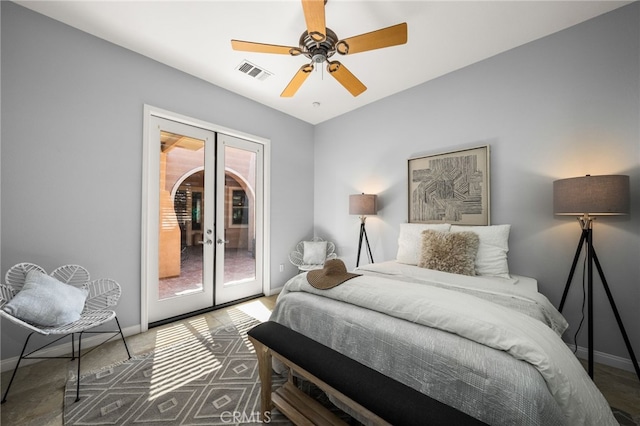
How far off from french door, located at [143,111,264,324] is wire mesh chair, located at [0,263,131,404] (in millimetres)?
362

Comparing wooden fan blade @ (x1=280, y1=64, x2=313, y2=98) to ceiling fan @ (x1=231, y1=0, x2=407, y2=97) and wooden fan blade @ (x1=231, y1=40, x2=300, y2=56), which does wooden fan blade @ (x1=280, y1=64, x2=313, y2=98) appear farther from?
wooden fan blade @ (x1=231, y1=40, x2=300, y2=56)

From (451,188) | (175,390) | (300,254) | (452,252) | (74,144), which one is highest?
(74,144)

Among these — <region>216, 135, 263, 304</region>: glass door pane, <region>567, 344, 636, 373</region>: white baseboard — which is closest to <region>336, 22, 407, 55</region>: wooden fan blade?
<region>216, 135, 263, 304</region>: glass door pane

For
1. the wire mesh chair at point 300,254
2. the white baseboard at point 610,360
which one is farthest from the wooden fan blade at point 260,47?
Result: the white baseboard at point 610,360

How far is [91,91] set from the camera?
236cm

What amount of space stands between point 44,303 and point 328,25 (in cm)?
314

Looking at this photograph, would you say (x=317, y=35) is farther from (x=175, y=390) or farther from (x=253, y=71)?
(x=175, y=390)

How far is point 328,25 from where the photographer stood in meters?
2.23

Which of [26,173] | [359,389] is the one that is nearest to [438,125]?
[359,389]

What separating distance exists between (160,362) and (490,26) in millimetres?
4173

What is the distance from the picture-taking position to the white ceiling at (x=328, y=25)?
2.03 meters

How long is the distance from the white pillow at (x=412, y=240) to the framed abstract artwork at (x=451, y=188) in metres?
0.23

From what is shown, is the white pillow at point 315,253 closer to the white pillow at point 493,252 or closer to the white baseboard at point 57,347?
the white pillow at point 493,252

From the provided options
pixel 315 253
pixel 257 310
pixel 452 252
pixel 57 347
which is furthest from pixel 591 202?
pixel 57 347
